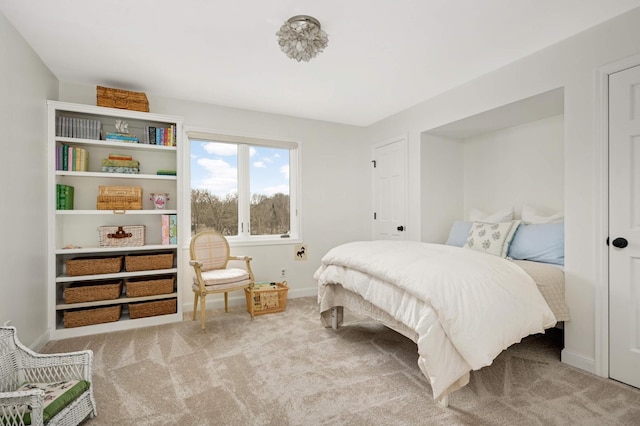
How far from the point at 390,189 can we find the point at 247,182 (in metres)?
1.95

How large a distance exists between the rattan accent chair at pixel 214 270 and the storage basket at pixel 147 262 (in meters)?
0.25

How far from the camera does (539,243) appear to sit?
114 inches

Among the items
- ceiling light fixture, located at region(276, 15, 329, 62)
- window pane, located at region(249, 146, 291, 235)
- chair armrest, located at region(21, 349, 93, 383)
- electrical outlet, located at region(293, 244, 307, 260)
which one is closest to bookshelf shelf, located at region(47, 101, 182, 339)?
window pane, located at region(249, 146, 291, 235)

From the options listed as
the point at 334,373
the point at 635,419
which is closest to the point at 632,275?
the point at 635,419

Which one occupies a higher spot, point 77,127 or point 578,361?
point 77,127

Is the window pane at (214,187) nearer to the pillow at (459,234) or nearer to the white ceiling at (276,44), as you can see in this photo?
the white ceiling at (276,44)

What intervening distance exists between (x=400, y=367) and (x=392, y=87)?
2714mm

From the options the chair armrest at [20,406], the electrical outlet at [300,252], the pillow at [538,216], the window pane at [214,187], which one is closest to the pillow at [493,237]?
the pillow at [538,216]

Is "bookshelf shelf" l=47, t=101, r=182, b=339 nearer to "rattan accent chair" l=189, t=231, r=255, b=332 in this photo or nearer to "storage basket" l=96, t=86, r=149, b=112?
"storage basket" l=96, t=86, r=149, b=112

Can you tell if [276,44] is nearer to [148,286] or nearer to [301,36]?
[301,36]

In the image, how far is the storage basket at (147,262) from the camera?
130 inches

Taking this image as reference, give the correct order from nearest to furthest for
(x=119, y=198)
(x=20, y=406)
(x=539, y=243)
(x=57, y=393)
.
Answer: (x=20, y=406), (x=57, y=393), (x=539, y=243), (x=119, y=198)

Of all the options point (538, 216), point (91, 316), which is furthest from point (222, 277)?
point (538, 216)

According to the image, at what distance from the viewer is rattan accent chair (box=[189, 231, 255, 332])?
3324mm
